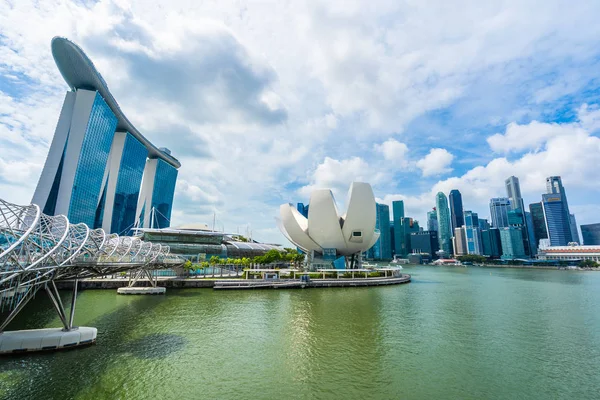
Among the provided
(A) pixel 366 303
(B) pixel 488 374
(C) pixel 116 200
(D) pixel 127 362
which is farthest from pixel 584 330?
(C) pixel 116 200

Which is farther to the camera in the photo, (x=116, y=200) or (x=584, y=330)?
(x=116, y=200)

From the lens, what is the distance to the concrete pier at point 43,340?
11.2m

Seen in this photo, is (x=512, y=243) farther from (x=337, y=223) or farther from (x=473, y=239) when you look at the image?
(x=337, y=223)

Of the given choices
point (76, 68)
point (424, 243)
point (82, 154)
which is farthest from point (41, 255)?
point (424, 243)

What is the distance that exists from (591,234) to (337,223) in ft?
566

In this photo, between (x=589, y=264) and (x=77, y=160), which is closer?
(x=77, y=160)

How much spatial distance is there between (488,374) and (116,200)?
81103 mm

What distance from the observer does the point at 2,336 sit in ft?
36.8

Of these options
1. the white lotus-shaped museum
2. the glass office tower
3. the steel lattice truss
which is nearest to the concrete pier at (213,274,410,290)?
the white lotus-shaped museum

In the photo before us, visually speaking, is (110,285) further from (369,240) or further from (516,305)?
(516,305)

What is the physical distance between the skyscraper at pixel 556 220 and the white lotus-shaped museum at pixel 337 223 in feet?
447

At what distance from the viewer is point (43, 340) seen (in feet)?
38.0

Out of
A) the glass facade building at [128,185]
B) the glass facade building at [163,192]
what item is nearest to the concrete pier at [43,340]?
the glass facade building at [128,185]

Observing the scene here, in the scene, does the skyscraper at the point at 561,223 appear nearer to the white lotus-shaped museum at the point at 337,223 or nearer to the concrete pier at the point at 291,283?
the white lotus-shaped museum at the point at 337,223
